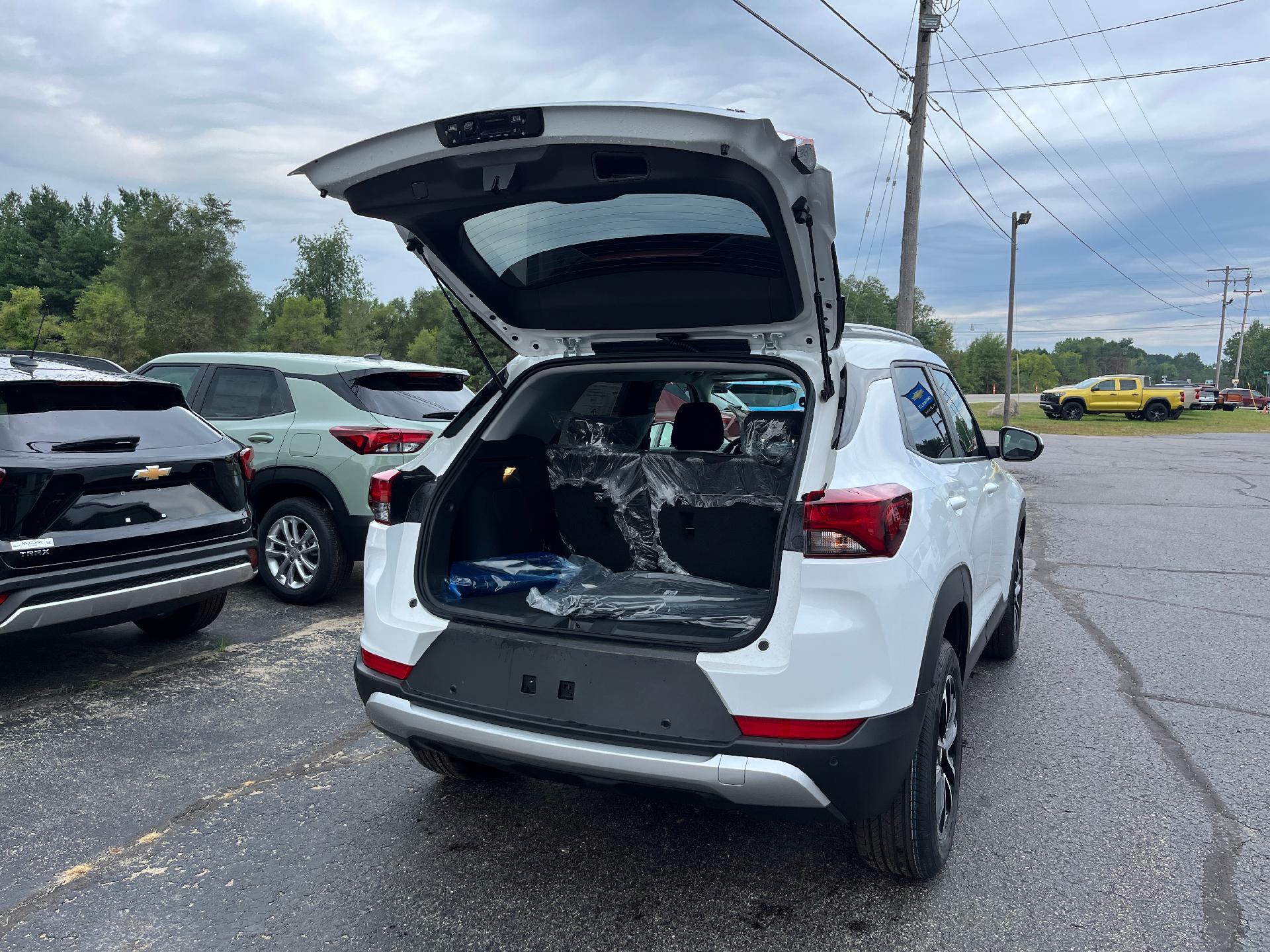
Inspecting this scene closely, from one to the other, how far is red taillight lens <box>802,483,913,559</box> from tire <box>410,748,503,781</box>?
5.05 ft

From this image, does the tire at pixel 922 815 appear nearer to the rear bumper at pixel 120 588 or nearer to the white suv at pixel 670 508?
the white suv at pixel 670 508

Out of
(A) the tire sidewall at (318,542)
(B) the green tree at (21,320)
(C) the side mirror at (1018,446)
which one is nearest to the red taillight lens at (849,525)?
(C) the side mirror at (1018,446)

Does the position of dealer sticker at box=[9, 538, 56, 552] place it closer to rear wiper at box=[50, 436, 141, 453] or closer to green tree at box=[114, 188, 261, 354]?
rear wiper at box=[50, 436, 141, 453]

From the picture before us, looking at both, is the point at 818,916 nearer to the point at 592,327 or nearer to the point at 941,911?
the point at 941,911

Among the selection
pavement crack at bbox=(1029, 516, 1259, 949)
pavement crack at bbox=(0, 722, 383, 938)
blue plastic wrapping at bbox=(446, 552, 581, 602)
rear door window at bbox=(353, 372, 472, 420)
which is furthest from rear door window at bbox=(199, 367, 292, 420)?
pavement crack at bbox=(1029, 516, 1259, 949)

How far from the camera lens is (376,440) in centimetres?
584

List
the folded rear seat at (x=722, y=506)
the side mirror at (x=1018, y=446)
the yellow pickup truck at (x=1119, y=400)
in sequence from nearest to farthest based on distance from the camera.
A: the folded rear seat at (x=722, y=506), the side mirror at (x=1018, y=446), the yellow pickup truck at (x=1119, y=400)

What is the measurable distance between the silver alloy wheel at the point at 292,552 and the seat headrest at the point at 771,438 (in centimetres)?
366

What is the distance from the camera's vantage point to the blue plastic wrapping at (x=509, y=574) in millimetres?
3221

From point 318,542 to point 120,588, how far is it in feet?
5.89

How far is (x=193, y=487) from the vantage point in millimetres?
4805

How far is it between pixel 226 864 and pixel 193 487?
2501 millimetres

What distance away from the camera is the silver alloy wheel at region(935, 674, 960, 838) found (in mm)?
2795

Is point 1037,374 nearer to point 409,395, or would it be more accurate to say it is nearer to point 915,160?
point 915,160
